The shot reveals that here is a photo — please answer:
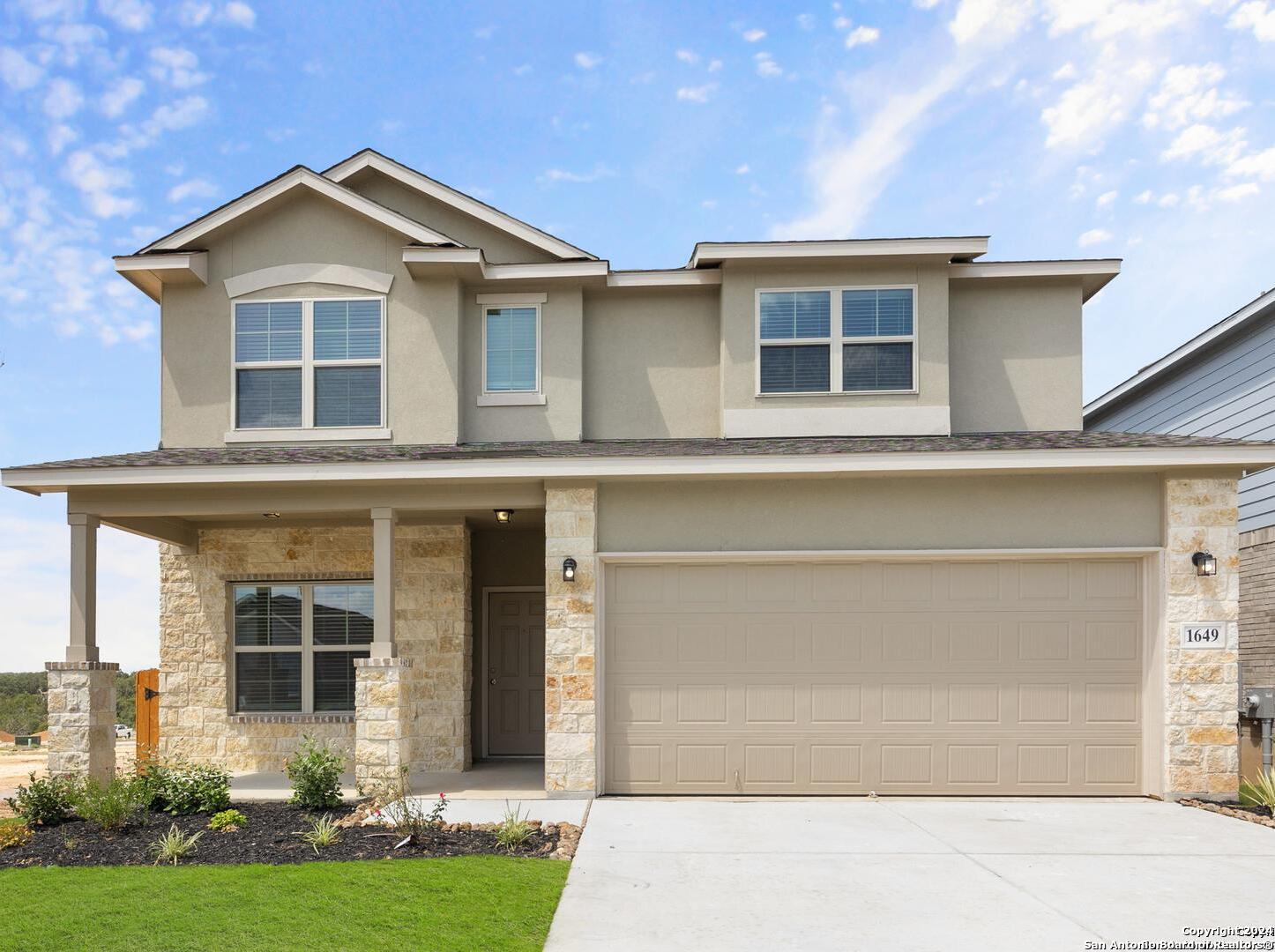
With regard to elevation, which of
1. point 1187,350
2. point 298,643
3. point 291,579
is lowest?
point 298,643

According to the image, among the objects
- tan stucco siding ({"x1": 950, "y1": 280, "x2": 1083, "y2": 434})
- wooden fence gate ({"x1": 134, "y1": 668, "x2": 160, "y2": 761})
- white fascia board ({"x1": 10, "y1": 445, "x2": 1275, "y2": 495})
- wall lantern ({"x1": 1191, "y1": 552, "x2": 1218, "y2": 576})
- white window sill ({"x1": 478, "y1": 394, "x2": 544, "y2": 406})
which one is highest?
tan stucco siding ({"x1": 950, "y1": 280, "x2": 1083, "y2": 434})

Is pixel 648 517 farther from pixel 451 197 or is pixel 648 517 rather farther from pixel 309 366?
pixel 451 197

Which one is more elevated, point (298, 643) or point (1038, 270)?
point (1038, 270)

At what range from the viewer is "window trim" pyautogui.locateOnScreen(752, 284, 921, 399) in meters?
12.1

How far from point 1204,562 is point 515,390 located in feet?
25.1

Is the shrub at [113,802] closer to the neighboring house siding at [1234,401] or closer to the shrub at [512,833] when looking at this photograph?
the shrub at [512,833]

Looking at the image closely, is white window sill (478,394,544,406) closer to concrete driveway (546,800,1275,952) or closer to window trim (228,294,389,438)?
window trim (228,294,389,438)

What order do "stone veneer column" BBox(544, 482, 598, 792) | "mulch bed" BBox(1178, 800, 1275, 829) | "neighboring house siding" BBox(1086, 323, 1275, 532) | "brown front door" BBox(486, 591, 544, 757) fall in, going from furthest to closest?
1. "neighboring house siding" BBox(1086, 323, 1275, 532)
2. "brown front door" BBox(486, 591, 544, 757)
3. "stone veneer column" BBox(544, 482, 598, 792)
4. "mulch bed" BBox(1178, 800, 1275, 829)

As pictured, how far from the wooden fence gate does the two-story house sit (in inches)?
33.4

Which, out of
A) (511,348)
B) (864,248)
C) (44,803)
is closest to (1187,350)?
(864,248)

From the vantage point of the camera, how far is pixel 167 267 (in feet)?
39.4

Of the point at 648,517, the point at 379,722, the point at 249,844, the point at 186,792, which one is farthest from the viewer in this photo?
the point at 648,517

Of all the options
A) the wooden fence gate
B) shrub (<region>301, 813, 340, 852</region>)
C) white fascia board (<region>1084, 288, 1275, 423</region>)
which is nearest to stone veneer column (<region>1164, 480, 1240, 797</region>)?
white fascia board (<region>1084, 288, 1275, 423</region>)

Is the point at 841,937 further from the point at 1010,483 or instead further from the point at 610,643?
the point at 1010,483
